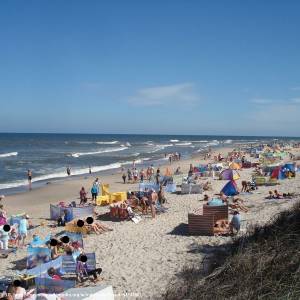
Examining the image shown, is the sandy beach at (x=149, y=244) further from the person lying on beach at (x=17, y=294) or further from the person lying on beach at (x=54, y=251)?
the person lying on beach at (x=17, y=294)

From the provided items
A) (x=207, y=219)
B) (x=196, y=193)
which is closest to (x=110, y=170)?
(x=196, y=193)

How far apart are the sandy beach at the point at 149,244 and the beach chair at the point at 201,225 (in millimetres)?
266

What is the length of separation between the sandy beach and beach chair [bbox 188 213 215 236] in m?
0.27

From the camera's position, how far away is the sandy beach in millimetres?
8719

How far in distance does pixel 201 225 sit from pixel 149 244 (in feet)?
5.04

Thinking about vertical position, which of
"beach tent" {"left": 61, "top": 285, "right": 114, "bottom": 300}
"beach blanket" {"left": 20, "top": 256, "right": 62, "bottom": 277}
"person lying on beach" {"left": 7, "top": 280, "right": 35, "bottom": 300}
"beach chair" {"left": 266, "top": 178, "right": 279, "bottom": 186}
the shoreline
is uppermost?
"beach chair" {"left": 266, "top": 178, "right": 279, "bottom": 186}

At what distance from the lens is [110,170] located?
3525 centimetres

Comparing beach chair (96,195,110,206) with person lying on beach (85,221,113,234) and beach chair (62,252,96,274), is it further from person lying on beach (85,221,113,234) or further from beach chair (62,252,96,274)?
beach chair (62,252,96,274)

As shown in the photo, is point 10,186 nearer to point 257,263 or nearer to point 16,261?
point 16,261

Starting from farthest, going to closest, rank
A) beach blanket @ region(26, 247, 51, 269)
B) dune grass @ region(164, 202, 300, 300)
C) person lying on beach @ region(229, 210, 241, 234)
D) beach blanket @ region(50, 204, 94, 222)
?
beach blanket @ region(50, 204, 94, 222)
person lying on beach @ region(229, 210, 241, 234)
beach blanket @ region(26, 247, 51, 269)
dune grass @ region(164, 202, 300, 300)

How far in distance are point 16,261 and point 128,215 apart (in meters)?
4.66

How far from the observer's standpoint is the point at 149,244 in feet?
36.8

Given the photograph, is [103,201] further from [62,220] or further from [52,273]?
[52,273]

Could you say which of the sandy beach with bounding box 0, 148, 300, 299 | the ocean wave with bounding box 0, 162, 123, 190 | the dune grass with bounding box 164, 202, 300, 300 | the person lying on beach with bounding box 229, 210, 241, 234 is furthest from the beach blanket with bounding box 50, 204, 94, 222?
the ocean wave with bounding box 0, 162, 123, 190
